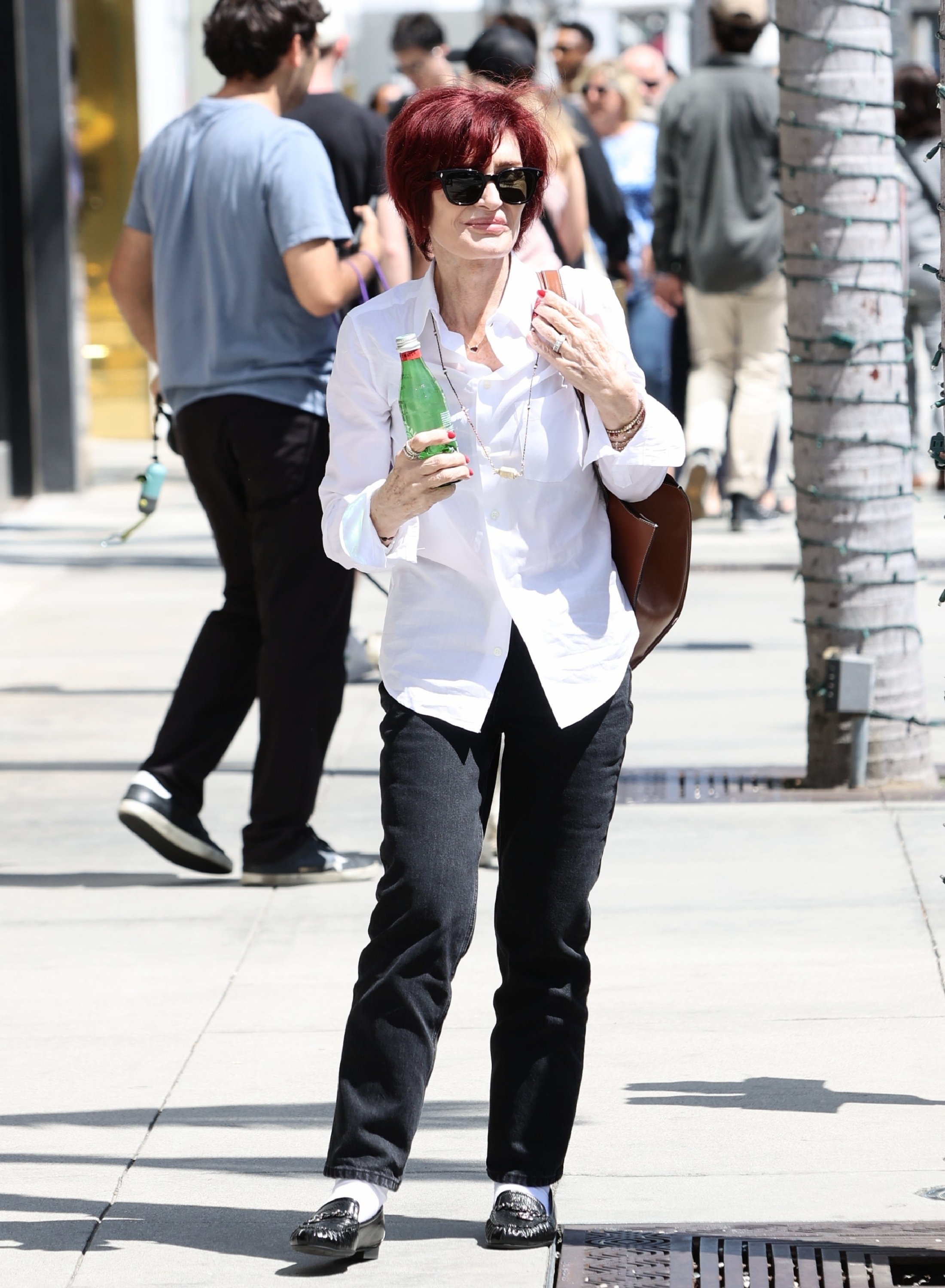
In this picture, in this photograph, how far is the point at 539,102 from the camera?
12.1 ft

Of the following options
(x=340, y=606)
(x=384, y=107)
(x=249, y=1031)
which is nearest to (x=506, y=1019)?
(x=249, y=1031)

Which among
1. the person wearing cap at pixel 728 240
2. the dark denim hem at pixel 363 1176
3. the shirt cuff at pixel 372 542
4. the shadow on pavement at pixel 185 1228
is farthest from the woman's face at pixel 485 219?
the person wearing cap at pixel 728 240

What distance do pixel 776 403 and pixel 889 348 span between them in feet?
16.8

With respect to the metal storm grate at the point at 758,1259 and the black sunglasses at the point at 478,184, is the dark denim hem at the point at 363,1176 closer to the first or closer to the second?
the metal storm grate at the point at 758,1259

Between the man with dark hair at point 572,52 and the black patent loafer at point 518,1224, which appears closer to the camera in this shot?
the black patent loafer at point 518,1224

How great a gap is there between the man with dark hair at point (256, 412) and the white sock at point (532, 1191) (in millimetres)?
2196

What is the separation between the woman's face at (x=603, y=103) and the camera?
12.8 meters

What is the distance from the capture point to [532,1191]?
11.6ft

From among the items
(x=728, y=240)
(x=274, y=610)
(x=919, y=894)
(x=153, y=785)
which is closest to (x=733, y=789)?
(x=919, y=894)

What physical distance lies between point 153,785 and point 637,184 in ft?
26.8

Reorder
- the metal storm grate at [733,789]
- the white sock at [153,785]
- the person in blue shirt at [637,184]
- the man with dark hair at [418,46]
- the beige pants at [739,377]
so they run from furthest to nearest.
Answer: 1. the person in blue shirt at [637,184]
2. the beige pants at [739,377]
3. the man with dark hair at [418,46]
4. the metal storm grate at [733,789]
5. the white sock at [153,785]

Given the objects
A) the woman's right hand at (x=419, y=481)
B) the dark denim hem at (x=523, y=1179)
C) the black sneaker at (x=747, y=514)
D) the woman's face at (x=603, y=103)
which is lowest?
the black sneaker at (x=747, y=514)

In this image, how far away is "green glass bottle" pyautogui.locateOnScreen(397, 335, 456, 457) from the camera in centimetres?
339

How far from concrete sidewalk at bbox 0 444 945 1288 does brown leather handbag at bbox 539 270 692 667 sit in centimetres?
89
